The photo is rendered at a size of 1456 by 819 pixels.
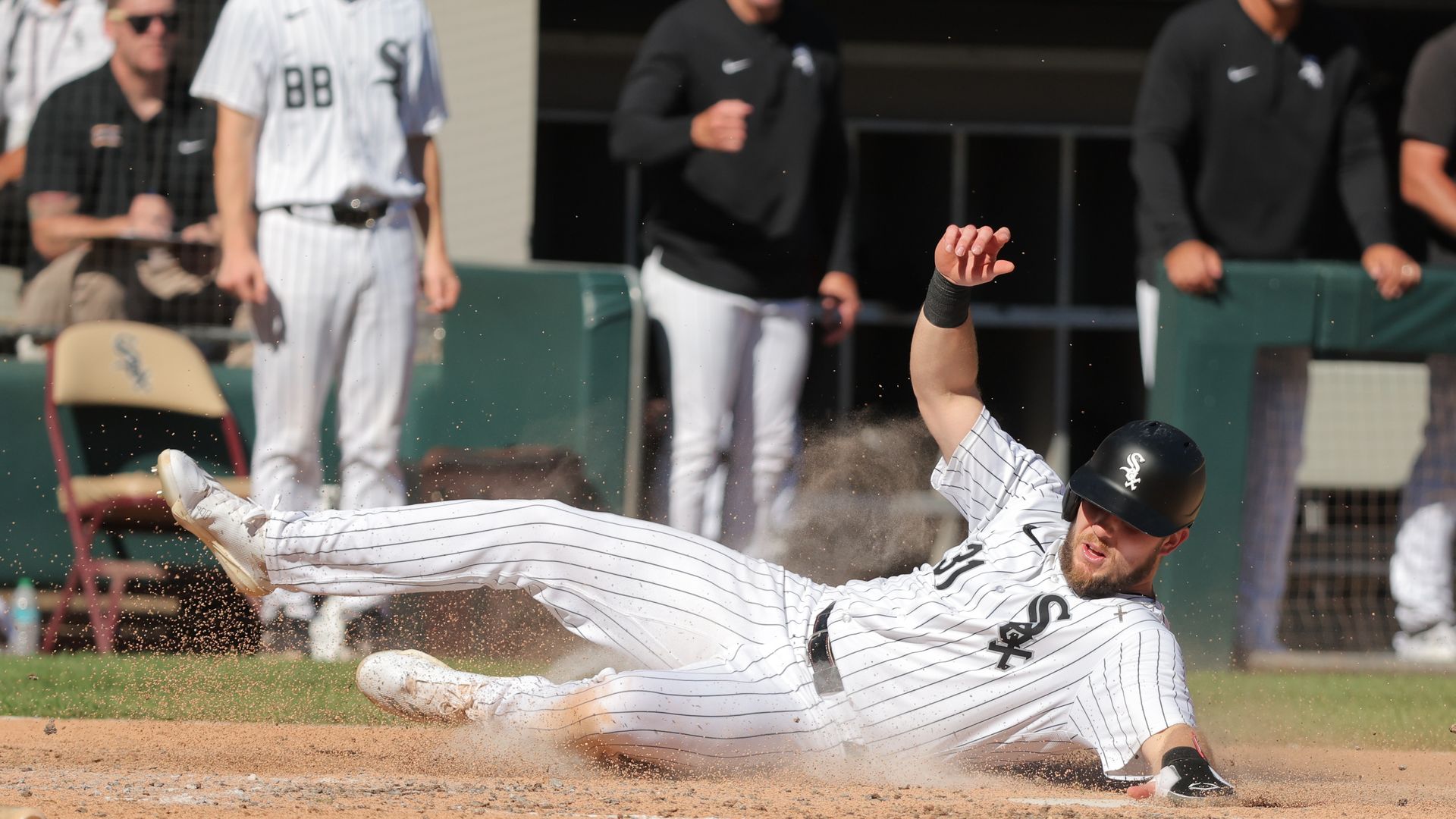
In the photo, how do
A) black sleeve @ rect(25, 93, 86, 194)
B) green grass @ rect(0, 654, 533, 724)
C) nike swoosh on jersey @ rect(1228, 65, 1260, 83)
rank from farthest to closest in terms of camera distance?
black sleeve @ rect(25, 93, 86, 194), nike swoosh on jersey @ rect(1228, 65, 1260, 83), green grass @ rect(0, 654, 533, 724)

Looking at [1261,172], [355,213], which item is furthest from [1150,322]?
[355,213]

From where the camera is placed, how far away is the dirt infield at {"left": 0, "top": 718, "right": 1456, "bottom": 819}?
3459mm

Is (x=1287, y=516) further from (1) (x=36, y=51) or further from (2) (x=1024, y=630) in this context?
(1) (x=36, y=51)

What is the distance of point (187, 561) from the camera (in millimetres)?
6691

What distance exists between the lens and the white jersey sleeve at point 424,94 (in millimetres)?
6266

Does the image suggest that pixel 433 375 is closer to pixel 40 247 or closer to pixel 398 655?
pixel 40 247

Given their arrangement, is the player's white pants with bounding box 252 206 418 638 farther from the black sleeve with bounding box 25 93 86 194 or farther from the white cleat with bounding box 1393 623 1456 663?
the white cleat with bounding box 1393 623 1456 663

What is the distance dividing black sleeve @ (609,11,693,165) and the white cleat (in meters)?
3.35

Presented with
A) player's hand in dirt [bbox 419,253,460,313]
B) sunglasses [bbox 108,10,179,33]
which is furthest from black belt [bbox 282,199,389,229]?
sunglasses [bbox 108,10,179,33]

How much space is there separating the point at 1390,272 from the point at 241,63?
4314mm

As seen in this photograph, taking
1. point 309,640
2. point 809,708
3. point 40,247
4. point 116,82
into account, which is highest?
point 116,82

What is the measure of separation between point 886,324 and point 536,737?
702cm

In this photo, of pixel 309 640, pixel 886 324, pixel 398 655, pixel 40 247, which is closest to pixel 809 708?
pixel 398 655

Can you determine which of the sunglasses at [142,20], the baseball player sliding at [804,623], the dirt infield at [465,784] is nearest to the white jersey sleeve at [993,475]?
the baseball player sliding at [804,623]
